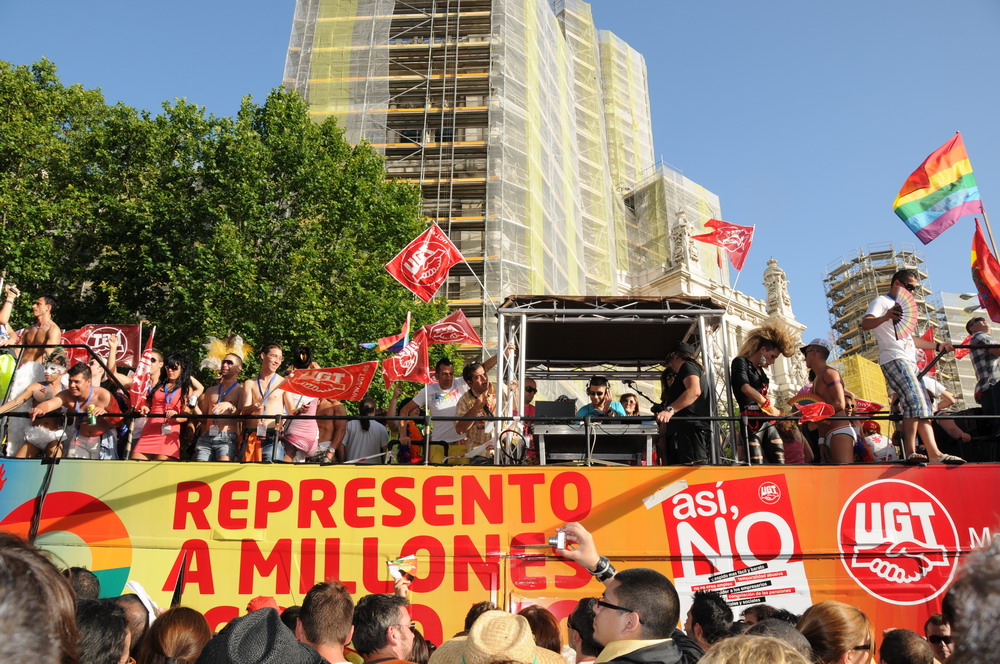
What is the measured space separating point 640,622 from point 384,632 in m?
1.49

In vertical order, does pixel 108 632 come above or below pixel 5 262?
below

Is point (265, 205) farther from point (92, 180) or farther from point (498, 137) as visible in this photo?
point (498, 137)

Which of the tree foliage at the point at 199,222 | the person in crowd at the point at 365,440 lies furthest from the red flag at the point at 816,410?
the tree foliage at the point at 199,222

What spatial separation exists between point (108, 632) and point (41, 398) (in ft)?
23.3

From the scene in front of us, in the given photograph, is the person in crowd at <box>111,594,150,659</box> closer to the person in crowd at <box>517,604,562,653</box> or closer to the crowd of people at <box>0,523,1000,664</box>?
the crowd of people at <box>0,523,1000,664</box>

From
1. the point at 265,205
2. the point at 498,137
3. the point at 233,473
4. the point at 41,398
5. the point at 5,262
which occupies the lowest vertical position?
the point at 233,473

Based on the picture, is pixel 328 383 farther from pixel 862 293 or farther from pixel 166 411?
pixel 862 293

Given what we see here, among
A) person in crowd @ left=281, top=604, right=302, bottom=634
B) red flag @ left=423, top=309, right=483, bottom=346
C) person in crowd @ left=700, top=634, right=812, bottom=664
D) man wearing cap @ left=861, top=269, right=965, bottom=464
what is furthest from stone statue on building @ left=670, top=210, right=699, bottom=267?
person in crowd @ left=700, top=634, right=812, bottom=664

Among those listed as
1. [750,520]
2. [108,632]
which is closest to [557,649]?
[108,632]

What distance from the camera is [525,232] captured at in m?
33.3

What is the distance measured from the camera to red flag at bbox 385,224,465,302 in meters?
11.5

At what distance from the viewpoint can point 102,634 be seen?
9.45 feet

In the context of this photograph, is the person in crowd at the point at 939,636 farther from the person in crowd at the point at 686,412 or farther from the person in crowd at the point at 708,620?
the person in crowd at the point at 686,412

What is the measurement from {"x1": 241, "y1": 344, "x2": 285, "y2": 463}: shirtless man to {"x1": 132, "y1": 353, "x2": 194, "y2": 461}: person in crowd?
2.53 ft
